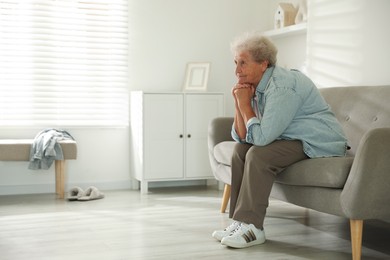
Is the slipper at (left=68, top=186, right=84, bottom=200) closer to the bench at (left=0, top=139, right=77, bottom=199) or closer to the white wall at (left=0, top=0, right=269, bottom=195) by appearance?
the bench at (left=0, top=139, right=77, bottom=199)

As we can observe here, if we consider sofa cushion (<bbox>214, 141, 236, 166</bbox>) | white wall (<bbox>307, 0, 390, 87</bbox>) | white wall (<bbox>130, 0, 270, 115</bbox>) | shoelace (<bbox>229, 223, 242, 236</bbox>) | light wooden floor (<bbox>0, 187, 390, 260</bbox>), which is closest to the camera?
light wooden floor (<bbox>0, 187, 390, 260</bbox>)

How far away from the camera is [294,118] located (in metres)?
2.70

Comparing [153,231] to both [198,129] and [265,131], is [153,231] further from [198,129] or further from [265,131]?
[198,129]

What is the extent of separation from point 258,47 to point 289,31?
185 cm

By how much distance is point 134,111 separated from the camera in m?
4.57

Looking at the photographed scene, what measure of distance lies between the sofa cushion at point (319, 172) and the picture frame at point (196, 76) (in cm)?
215

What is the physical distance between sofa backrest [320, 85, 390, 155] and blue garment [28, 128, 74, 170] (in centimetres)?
205

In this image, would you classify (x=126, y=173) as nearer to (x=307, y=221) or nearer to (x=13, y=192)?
(x=13, y=192)

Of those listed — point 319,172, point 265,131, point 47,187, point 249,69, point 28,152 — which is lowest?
point 47,187

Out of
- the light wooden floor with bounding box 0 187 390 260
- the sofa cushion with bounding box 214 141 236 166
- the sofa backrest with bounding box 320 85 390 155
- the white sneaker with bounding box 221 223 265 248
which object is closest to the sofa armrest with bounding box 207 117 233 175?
the sofa cushion with bounding box 214 141 236 166

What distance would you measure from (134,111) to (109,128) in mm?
273

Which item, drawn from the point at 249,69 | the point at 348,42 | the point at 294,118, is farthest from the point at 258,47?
the point at 348,42

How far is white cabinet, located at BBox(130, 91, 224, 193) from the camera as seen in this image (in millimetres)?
4379

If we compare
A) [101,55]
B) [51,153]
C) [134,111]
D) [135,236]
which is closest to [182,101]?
[134,111]
